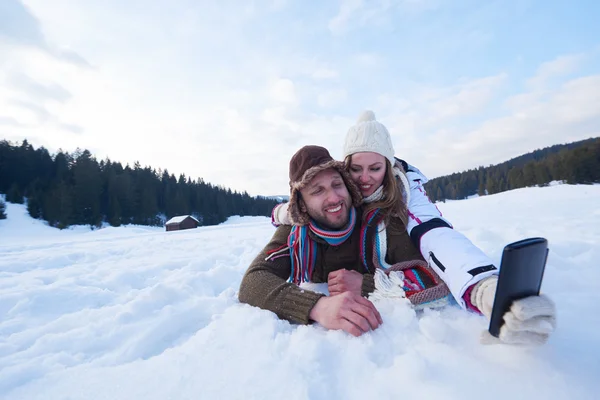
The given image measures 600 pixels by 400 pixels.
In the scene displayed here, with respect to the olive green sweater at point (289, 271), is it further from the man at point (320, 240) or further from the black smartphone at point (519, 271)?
the black smartphone at point (519, 271)

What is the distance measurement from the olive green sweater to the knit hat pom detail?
44.0 inches

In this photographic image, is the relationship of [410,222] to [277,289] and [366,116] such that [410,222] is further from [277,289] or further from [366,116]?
[366,116]

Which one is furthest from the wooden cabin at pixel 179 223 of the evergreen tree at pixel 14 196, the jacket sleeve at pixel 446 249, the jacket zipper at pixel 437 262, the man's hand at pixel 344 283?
the jacket zipper at pixel 437 262

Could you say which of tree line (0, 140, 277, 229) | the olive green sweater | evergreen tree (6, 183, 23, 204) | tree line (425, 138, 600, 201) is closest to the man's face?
the olive green sweater

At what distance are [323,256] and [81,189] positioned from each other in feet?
131

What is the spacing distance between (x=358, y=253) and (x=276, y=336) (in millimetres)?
1208

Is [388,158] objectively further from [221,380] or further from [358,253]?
[221,380]

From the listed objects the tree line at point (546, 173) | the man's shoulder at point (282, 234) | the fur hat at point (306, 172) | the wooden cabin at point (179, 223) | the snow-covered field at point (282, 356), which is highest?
the tree line at point (546, 173)

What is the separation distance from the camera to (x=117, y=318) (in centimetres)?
212

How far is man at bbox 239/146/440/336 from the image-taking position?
Result: 2094mm

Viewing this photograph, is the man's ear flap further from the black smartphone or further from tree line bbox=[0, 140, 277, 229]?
tree line bbox=[0, 140, 277, 229]

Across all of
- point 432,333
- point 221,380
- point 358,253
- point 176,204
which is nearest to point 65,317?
point 221,380

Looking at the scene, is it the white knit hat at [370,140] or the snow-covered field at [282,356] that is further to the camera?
the white knit hat at [370,140]

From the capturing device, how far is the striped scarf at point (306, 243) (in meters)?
2.31
